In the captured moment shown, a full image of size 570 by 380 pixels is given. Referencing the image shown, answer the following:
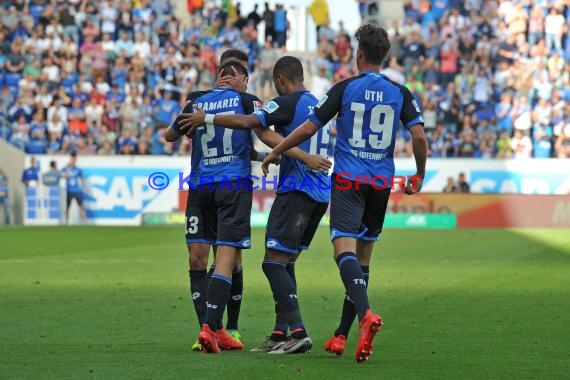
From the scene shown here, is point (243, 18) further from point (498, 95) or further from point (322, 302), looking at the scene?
point (322, 302)

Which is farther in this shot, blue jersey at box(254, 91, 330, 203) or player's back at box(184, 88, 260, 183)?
player's back at box(184, 88, 260, 183)

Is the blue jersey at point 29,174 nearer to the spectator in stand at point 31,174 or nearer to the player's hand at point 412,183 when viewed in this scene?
the spectator in stand at point 31,174

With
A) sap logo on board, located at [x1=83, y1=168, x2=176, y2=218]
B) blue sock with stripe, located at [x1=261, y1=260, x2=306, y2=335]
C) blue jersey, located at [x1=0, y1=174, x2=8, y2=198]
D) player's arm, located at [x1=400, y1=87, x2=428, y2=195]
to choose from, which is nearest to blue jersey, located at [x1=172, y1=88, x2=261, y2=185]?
blue sock with stripe, located at [x1=261, y1=260, x2=306, y2=335]

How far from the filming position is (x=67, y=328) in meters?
10.5

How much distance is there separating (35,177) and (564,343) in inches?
932

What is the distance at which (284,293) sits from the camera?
9094 millimetres

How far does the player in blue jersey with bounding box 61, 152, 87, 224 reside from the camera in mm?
31094

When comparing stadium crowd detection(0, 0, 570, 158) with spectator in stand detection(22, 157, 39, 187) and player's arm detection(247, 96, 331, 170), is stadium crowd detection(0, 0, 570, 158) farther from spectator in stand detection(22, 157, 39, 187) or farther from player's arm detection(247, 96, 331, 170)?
player's arm detection(247, 96, 331, 170)

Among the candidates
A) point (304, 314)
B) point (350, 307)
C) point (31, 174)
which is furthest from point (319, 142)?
point (31, 174)

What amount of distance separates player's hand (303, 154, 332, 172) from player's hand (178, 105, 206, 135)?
0.83 metres

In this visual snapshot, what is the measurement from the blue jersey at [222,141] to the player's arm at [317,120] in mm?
626

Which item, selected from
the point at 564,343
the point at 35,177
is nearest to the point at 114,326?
the point at 564,343

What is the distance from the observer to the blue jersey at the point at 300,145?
359 inches

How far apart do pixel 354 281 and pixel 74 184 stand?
23.5 m
